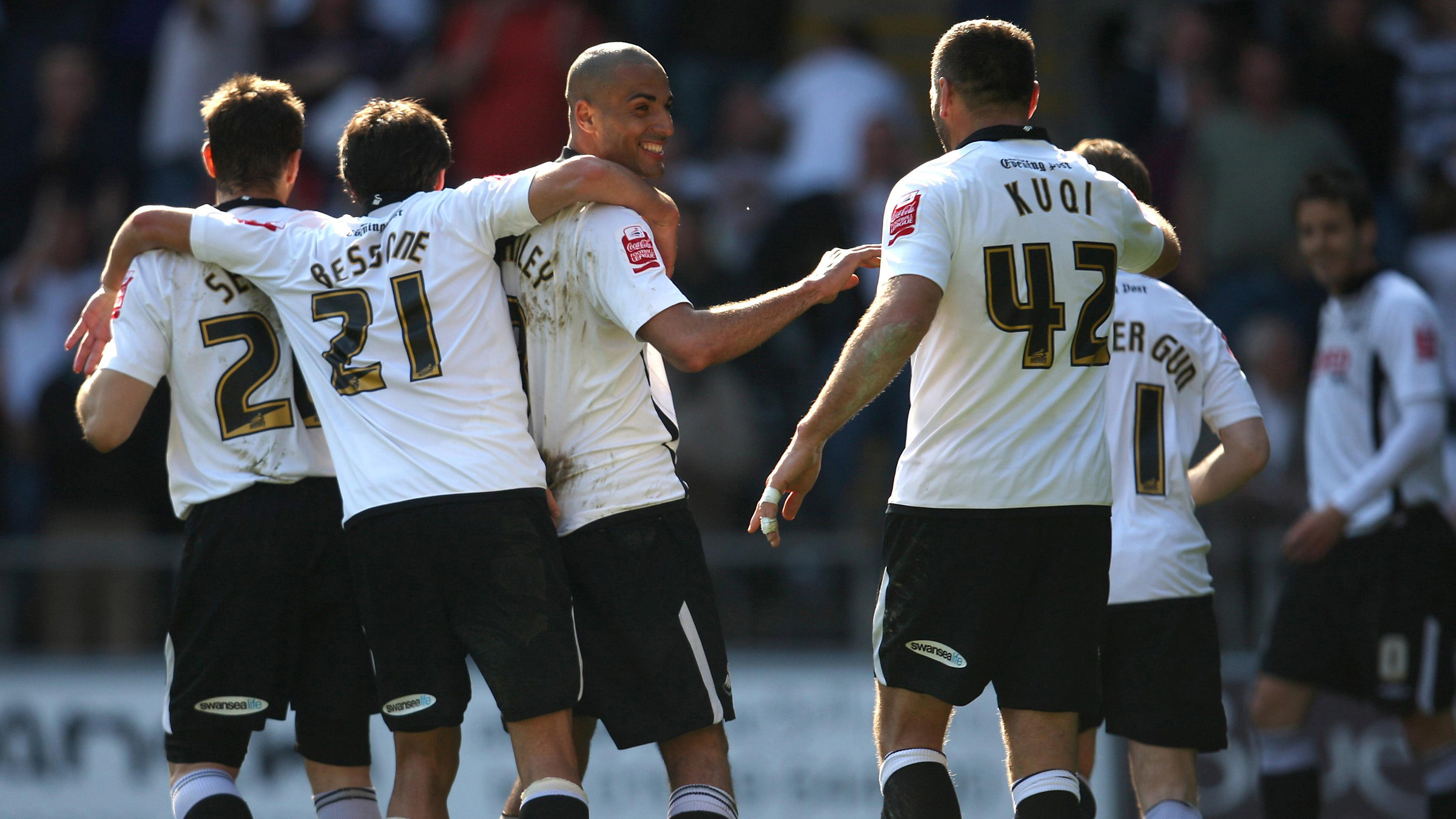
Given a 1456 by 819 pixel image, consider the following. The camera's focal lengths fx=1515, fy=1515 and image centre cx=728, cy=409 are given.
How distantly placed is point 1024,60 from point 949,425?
112 cm

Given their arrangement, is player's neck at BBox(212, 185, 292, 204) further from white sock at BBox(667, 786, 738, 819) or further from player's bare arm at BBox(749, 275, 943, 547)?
white sock at BBox(667, 786, 738, 819)

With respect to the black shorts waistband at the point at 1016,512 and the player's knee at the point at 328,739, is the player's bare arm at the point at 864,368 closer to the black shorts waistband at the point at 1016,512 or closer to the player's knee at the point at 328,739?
the black shorts waistband at the point at 1016,512

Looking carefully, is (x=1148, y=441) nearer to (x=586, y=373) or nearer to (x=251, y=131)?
(x=586, y=373)

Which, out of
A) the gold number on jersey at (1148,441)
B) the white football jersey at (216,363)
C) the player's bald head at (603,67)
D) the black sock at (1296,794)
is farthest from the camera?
the black sock at (1296,794)

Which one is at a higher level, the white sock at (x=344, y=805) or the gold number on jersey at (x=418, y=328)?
the gold number on jersey at (x=418, y=328)

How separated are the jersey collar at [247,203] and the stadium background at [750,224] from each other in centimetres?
458

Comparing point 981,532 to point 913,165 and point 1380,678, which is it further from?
point 913,165

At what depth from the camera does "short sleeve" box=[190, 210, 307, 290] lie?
476cm

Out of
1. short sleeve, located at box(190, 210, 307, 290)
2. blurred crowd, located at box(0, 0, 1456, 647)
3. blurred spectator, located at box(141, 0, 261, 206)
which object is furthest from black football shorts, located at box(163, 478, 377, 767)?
blurred spectator, located at box(141, 0, 261, 206)

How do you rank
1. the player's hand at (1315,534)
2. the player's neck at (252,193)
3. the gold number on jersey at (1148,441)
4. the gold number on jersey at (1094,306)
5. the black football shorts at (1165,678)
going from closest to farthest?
the gold number on jersey at (1094,306) < the player's neck at (252,193) < the black football shorts at (1165,678) < the gold number on jersey at (1148,441) < the player's hand at (1315,534)

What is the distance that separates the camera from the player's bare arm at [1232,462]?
17.2 feet

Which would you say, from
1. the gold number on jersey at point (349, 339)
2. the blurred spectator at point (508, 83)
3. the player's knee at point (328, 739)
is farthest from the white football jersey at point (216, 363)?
the blurred spectator at point (508, 83)

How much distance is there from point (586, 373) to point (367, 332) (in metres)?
0.67

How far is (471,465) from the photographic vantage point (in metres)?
4.45
